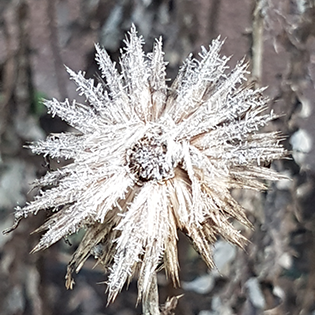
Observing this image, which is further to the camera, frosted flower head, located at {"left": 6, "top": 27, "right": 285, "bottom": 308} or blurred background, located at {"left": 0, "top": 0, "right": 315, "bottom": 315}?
blurred background, located at {"left": 0, "top": 0, "right": 315, "bottom": 315}

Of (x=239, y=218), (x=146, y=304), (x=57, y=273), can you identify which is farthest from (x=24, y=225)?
(x=239, y=218)

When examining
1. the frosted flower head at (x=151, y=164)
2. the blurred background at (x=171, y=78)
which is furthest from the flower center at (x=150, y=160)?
the blurred background at (x=171, y=78)

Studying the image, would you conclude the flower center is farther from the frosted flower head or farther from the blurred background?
the blurred background

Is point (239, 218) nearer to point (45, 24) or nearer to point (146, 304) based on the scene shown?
point (146, 304)

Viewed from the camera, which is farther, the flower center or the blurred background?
the blurred background

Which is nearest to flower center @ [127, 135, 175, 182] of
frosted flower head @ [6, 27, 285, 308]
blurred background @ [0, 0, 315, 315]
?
frosted flower head @ [6, 27, 285, 308]

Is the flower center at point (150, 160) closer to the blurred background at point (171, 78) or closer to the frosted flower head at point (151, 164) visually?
the frosted flower head at point (151, 164)

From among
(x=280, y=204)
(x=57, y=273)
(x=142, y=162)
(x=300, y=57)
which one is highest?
(x=300, y=57)
